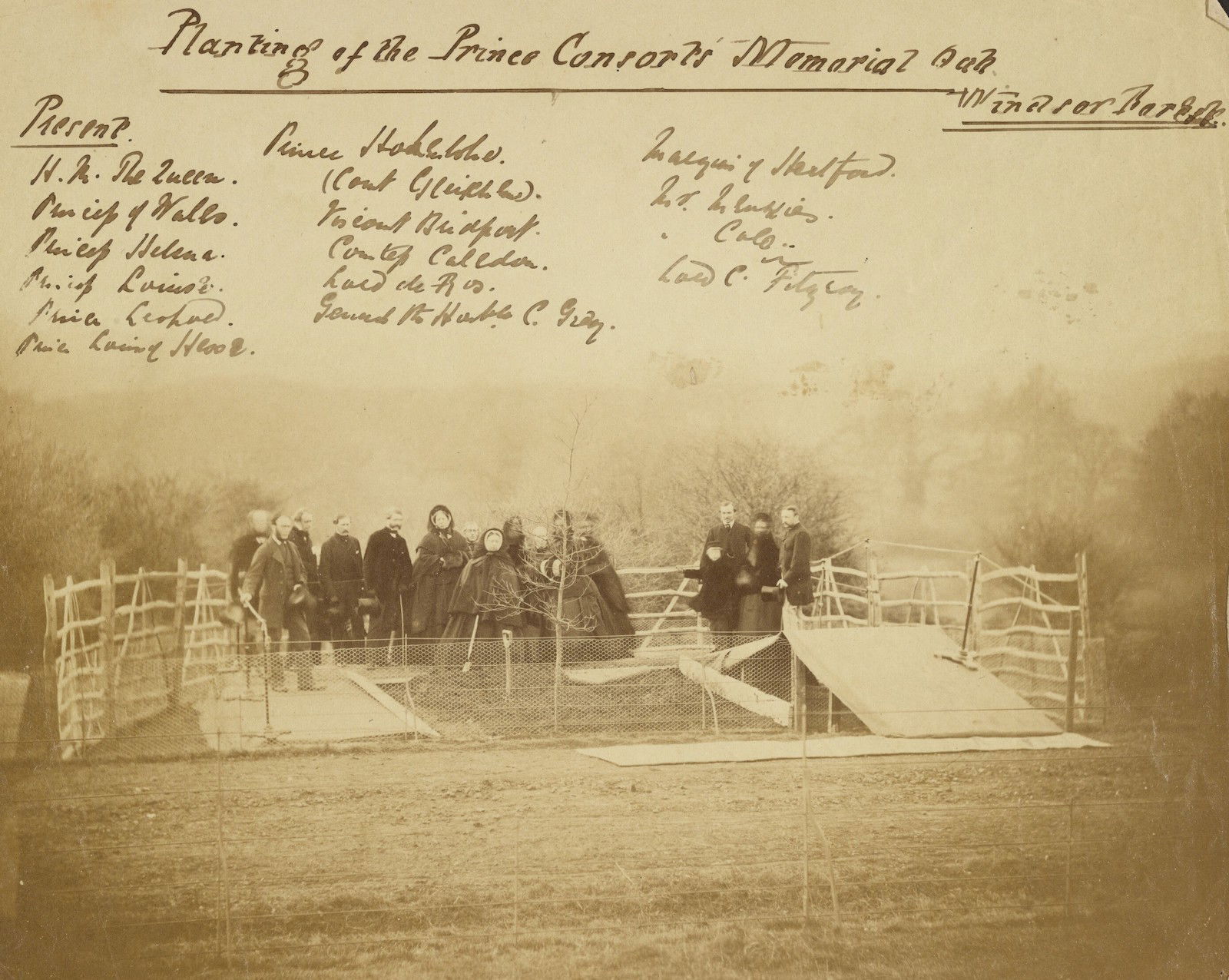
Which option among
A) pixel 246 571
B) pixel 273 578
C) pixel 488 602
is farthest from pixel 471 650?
pixel 246 571

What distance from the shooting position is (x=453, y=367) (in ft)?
14.6

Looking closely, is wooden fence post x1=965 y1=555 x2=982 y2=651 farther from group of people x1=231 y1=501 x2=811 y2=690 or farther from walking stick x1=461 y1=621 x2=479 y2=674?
walking stick x1=461 y1=621 x2=479 y2=674

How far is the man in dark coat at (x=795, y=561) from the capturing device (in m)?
4.51

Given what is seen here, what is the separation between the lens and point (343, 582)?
439 cm

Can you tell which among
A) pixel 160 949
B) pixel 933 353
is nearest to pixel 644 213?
pixel 933 353

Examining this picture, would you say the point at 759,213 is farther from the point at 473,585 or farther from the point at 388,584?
the point at 388,584

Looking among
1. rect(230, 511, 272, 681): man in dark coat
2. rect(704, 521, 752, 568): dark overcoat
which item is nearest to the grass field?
rect(230, 511, 272, 681): man in dark coat

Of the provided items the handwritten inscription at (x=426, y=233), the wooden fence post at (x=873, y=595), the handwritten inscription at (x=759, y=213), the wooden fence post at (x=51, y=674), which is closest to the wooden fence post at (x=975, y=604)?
the wooden fence post at (x=873, y=595)

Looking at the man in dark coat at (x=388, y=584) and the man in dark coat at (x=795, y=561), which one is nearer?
the man in dark coat at (x=388, y=584)

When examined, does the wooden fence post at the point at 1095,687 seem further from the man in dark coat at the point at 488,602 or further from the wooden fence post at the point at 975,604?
the man in dark coat at the point at 488,602

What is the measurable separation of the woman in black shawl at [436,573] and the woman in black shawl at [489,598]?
3 cm

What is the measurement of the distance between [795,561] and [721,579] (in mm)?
291

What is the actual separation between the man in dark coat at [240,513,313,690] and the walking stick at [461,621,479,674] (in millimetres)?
560

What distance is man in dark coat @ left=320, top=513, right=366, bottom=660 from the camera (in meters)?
4.38
